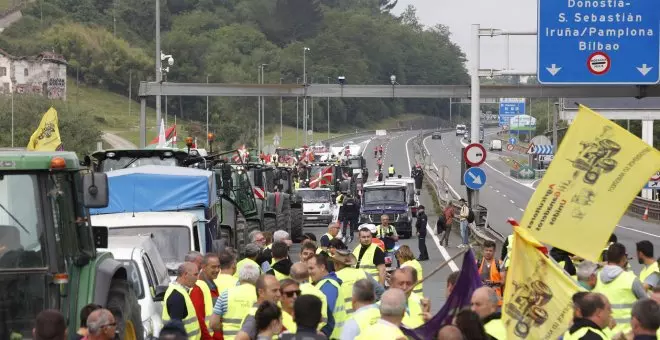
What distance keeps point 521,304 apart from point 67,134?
216 ft

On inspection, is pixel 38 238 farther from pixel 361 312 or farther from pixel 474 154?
pixel 474 154

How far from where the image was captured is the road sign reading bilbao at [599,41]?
100 ft

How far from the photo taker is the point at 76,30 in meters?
167

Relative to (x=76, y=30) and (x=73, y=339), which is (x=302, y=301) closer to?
(x=73, y=339)

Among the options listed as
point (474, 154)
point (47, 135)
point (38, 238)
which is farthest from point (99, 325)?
point (474, 154)

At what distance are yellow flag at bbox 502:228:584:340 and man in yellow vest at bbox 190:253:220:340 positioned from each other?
9.84 ft

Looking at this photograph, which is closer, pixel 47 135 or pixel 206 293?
pixel 206 293

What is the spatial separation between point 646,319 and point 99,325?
11.4 feet

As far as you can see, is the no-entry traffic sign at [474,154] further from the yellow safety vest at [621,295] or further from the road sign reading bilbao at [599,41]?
the yellow safety vest at [621,295]

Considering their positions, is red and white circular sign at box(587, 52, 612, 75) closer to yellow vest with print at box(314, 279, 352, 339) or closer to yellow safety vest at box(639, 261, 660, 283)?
yellow safety vest at box(639, 261, 660, 283)

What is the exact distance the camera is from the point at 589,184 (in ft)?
34.4

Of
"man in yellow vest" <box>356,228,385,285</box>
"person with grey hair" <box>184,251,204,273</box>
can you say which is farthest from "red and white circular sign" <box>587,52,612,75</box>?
"person with grey hair" <box>184,251,204,273</box>

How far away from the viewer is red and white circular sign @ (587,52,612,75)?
30.9m

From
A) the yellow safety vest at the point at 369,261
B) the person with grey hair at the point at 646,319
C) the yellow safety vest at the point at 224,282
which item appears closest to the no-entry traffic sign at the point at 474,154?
the yellow safety vest at the point at 369,261
